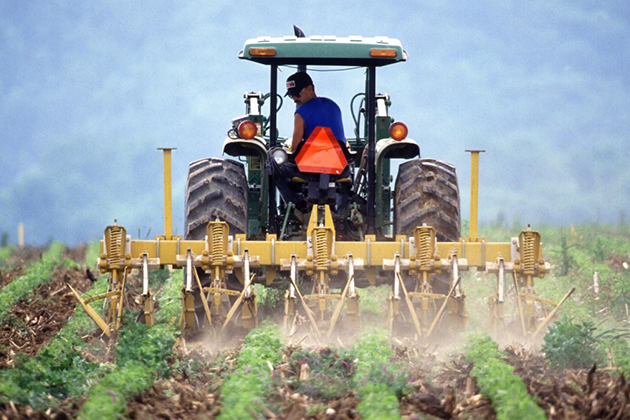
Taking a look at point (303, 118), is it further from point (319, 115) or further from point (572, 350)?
point (572, 350)

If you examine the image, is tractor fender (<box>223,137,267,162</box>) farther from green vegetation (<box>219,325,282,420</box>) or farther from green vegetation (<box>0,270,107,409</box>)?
green vegetation (<box>0,270,107,409</box>)

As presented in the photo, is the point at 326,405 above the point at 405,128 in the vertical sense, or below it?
below

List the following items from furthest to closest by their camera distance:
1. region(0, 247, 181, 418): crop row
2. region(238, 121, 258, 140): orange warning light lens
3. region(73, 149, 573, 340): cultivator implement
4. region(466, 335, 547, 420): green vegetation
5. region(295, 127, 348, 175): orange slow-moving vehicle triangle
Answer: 1. region(295, 127, 348, 175): orange slow-moving vehicle triangle
2. region(238, 121, 258, 140): orange warning light lens
3. region(73, 149, 573, 340): cultivator implement
4. region(0, 247, 181, 418): crop row
5. region(466, 335, 547, 420): green vegetation

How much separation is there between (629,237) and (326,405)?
15.5 metres

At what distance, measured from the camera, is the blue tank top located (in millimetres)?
10164

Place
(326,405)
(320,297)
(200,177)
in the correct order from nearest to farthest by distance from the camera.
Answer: (326,405) < (320,297) < (200,177)

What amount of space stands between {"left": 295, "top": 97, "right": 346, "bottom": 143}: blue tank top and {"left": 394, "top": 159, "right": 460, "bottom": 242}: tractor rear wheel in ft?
2.87

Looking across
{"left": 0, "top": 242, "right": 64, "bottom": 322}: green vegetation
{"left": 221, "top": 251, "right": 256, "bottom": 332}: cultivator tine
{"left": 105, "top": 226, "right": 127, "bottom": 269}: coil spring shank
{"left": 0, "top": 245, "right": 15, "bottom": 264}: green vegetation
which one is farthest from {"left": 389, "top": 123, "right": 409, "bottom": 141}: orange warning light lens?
{"left": 0, "top": 245, "right": 15, "bottom": 264}: green vegetation

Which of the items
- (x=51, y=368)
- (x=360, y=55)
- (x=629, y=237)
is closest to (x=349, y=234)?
(x=360, y=55)

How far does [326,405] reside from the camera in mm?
6660

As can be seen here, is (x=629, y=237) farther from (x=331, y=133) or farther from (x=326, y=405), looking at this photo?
(x=326, y=405)

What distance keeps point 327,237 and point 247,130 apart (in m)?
1.36

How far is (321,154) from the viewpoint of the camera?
9977 mm

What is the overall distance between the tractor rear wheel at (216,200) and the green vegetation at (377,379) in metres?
2.13
